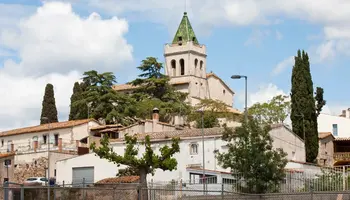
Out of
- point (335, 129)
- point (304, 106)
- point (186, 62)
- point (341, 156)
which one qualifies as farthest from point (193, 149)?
point (186, 62)

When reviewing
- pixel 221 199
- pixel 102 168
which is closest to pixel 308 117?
pixel 102 168

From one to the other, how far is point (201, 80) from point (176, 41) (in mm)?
9441

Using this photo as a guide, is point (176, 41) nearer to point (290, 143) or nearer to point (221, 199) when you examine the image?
point (290, 143)

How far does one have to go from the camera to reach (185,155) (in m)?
61.6

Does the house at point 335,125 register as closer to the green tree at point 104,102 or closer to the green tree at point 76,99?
the green tree at point 104,102

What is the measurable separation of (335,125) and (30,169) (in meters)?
37.8

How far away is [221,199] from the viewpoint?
99.9 feet

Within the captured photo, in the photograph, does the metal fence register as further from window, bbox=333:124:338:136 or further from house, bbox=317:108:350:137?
window, bbox=333:124:338:136

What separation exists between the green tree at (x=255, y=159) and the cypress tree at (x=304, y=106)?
30.3 meters

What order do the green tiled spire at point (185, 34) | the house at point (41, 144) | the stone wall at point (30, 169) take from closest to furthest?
the stone wall at point (30, 169) → the house at point (41, 144) → the green tiled spire at point (185, 34)

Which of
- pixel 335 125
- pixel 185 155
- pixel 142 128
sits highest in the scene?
pixel 335 125

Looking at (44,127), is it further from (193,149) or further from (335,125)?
(335,125)

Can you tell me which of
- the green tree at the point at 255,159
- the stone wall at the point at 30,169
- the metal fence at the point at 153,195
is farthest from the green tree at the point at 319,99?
the metal fence at the point at 153,195

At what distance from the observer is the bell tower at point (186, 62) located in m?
120
